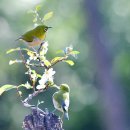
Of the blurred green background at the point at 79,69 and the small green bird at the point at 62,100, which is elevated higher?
the blurred green background at the point at 79,69

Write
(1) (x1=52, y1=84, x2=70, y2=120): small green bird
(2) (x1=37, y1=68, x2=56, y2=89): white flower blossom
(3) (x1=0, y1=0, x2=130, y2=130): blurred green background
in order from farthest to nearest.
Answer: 1. (3) (x1=0, y1=0, x2=130, y2=130): blurred green background
2. (1) (x1=52, y1=84, x2=70, y2=120): small green bird
3. (2) (x1=37, y1=68, x2=56, y2=89): white flower blossom

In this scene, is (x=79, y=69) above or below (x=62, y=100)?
above

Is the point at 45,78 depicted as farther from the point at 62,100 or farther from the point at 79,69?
the point at 79,69

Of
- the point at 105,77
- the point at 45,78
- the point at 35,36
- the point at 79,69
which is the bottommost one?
the point at 45,78

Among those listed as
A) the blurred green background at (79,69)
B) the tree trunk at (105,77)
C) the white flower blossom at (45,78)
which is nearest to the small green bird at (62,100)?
the white flower blossom at (45,78)

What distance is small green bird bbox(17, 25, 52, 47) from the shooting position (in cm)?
327

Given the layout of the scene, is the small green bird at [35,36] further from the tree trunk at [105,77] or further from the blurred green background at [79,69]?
the blurred green background at [79,69]

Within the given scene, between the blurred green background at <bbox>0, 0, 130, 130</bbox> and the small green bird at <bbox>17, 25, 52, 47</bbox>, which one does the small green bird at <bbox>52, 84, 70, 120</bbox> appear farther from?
the blurred green background at <bbox>0, 0, 130, 130</bbox>

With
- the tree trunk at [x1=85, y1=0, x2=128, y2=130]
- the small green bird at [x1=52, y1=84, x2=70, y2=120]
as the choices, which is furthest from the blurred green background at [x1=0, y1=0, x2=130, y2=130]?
the small green bird at [x1=52, y1=84, x2=70, y2=120]

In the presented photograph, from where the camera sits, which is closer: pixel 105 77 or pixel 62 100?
pixel 62 100

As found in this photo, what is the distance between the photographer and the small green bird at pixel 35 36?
327cm

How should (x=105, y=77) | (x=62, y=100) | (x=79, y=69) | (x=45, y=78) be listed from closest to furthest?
(x=45, y=78), (x=62, y=100), (x=105, y=77), (x=79, y=69)

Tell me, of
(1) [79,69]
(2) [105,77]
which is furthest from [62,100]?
(1) [79,69]

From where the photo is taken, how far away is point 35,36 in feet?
10.7
